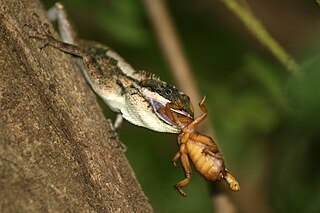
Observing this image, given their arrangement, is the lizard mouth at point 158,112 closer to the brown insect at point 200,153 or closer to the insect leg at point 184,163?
the brown insect at point 200,153

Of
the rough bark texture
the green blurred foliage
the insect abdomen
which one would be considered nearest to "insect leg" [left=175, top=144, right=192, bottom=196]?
the insect abdomen

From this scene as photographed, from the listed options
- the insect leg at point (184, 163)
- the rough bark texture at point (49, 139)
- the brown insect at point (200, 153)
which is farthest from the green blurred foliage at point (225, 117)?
the rough bark texture at point (49, 139)

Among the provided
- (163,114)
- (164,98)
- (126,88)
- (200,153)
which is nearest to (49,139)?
(200,153)

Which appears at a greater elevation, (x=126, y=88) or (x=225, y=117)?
(x=126, y=88)

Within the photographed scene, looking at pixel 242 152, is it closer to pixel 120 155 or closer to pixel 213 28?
pixel 213 28

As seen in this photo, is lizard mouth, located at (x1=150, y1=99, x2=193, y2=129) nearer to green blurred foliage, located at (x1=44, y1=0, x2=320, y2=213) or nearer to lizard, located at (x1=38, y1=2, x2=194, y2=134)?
lizard, located at (x1=38, y1=2, x2=194, y2=134)

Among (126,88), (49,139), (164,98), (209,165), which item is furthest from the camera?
(126,88)

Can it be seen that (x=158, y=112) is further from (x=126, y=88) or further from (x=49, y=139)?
(x=49, y=139)
